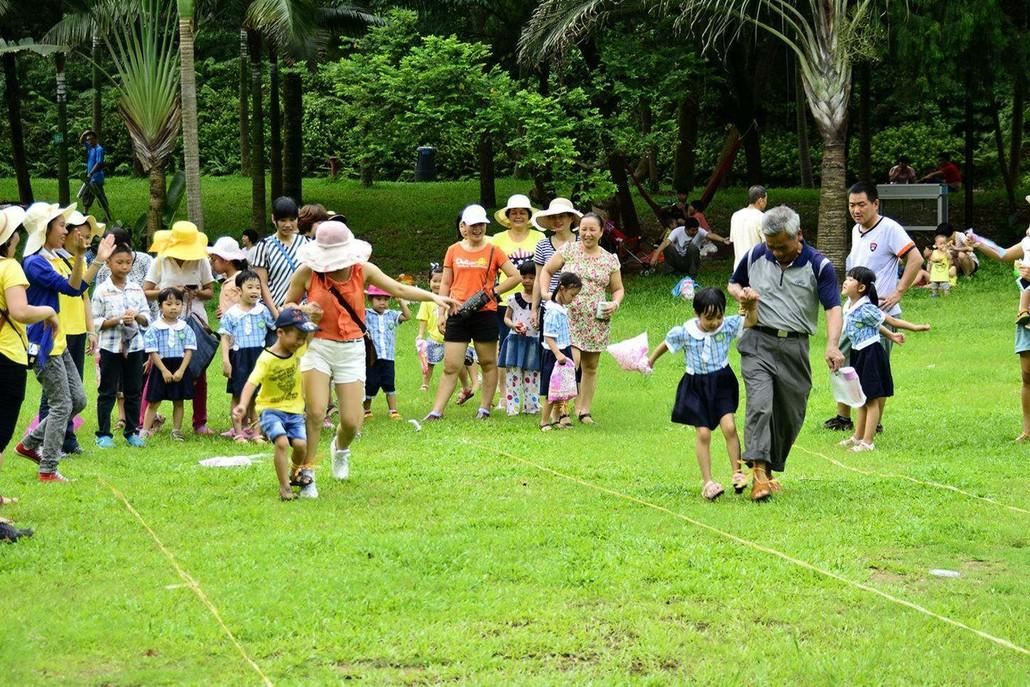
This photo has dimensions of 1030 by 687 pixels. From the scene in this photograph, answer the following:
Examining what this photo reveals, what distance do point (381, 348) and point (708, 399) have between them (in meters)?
4.88

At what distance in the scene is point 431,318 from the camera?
14.8 meters

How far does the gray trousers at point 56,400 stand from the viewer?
9.87m

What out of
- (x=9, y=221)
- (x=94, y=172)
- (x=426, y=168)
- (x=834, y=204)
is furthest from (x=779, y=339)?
(x=426, y=168)

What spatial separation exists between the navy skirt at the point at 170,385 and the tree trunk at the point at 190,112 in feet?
34.2

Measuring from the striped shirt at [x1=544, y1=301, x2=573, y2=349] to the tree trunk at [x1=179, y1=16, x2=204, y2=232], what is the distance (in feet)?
36.4

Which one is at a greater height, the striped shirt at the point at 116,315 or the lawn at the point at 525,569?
the striped shirt at the point at 116,315

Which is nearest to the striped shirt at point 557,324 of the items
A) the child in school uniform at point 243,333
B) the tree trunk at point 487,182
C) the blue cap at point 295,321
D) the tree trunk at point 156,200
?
the child in school uniform at point 243,333

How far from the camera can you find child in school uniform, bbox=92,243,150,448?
39.7 ft

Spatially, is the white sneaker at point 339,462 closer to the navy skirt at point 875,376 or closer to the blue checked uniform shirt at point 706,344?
the blue checked uniform shirt at point 706,344

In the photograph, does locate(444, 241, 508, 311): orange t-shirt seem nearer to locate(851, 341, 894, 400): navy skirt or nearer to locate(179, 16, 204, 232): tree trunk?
locate(851, 341, 894, 400): navy skirt

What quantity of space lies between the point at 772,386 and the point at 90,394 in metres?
9.07

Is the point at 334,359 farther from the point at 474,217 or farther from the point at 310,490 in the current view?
the point at 474,217

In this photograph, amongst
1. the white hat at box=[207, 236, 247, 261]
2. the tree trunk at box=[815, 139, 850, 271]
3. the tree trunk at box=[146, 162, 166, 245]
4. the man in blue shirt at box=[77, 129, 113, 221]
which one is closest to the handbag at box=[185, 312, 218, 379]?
the white hat at box=[207, 236, 247, 261]

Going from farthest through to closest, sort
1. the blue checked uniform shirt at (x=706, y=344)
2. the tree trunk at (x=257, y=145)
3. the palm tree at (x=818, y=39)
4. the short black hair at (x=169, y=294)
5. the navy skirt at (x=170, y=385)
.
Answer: the tree trunk at (x=257, y=145), the palm tree at (x=818, y=39), the navy skirt at (x=170, y=385), the short black hair at (x=169, y=294), the blue checked uniform shirt at (x=706, y=344)
